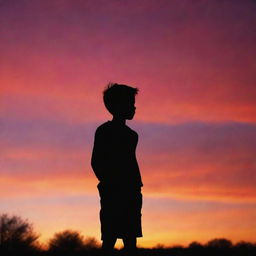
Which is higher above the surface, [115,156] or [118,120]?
[118,120]

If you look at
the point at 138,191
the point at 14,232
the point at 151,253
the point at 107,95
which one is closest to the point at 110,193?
the point at 138,191

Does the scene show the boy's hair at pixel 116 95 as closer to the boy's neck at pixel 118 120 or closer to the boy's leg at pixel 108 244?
the boy's neck at pixel 118 120

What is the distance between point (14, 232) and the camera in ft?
83.3

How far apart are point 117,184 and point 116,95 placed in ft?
5.05

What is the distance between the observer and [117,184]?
28.6ft

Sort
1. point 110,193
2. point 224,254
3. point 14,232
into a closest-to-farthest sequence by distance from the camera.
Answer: point 110,193 < point 224,254 < point 14,232

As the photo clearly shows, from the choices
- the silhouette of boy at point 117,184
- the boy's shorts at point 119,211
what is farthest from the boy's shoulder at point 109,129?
the boy's shorts at point 119,211

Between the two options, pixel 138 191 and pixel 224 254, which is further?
pixel 224 254

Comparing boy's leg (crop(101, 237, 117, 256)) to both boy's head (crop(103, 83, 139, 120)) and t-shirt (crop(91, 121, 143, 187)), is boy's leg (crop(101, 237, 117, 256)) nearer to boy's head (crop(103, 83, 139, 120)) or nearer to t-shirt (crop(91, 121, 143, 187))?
t-shirt (crop(91, 121, 143, 187))

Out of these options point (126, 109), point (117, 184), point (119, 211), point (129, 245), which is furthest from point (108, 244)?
point (126, 109)

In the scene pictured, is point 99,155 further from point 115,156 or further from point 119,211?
point 119,211

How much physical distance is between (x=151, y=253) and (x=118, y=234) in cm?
391

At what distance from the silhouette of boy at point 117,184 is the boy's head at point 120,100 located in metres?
0.24

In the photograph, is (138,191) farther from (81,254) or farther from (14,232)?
(14,232)
